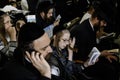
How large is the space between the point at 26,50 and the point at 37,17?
303cm

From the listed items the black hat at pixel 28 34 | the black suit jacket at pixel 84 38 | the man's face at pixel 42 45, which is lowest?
the black suit jacket at pixel 84 38

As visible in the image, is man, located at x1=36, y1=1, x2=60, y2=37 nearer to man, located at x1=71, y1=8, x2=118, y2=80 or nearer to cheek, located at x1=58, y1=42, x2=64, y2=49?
man, located at x1=71, y1=8, x2=118, y2=80

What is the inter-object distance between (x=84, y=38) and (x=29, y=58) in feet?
7.07

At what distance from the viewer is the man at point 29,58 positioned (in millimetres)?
2576

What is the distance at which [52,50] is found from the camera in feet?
11.3

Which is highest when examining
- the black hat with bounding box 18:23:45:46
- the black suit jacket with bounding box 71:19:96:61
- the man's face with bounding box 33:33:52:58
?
the black hat with bounding box 18:23:45:46

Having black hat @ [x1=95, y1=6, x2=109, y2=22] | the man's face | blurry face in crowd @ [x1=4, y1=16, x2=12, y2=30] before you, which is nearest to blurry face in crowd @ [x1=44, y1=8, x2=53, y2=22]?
black hat @ [x1=95, y1=6, x2=109, y2=22]

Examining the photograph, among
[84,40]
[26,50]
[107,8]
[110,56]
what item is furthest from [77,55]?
[26,50]

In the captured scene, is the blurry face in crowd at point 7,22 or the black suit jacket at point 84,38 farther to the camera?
the black suit jacket at point 84,38

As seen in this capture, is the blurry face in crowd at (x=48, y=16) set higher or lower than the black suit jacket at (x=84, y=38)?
Result: higher

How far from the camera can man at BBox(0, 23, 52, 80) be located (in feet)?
8.45

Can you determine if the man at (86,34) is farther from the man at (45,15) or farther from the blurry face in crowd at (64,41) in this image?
the man at (45,15)

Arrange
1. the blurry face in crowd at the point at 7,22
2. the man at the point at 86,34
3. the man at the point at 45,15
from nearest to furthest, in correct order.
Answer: the blurry face in crowd at the point at 7,22 < the man at the point at 86,34 < the man at the point at 45,15

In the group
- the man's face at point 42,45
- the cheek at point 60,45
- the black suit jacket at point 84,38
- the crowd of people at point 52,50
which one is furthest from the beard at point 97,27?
the man's face at point 42,45
